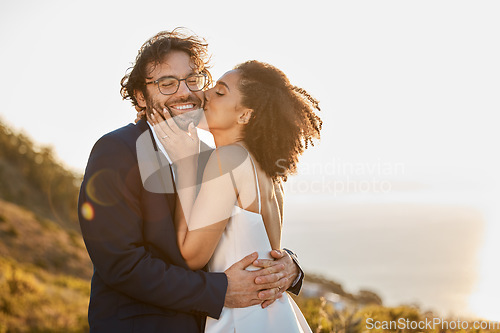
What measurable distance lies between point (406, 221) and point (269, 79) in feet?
132

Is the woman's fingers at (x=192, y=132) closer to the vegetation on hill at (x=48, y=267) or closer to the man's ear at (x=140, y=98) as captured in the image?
the man's ear at (x=140, y=98)

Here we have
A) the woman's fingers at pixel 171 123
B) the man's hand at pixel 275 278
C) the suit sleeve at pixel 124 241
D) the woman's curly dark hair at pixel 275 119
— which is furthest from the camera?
the woman's curly dark hair at pixel 275 119

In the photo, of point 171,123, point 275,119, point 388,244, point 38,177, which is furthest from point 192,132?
point 38,177

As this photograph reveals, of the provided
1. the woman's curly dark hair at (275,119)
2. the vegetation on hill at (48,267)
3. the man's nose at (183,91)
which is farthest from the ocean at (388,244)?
the man's nose at (183,91)

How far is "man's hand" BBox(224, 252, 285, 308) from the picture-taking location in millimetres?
2662

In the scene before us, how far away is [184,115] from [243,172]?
70cm

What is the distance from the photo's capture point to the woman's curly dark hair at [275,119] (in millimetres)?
2984

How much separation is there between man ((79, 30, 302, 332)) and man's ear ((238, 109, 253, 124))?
64cm

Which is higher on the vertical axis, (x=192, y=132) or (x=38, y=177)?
(x=192, y=132)

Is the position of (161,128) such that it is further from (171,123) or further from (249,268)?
(249,268)

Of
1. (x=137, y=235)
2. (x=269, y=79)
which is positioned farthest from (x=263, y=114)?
(x=137, y=235)

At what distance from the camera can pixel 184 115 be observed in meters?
3.20

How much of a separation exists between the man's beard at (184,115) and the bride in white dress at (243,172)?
0.26 feet

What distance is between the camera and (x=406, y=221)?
133 feet
